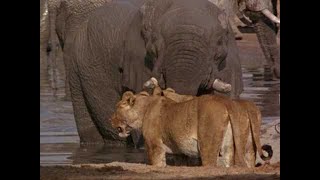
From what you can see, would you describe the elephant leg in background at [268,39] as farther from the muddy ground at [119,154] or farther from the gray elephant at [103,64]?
the gray elephant at [103,64]

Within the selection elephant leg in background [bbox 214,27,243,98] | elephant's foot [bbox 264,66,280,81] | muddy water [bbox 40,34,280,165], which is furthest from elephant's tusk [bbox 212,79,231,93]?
elephant's foot [bbox 264,66,280,81]

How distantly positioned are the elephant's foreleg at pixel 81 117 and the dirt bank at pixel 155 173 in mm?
3728

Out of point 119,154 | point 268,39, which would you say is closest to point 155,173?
point 119,154

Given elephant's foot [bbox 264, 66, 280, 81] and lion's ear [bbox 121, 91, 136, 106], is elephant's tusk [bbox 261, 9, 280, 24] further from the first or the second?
lion's ear [bbox 121, 91, 136, 106]

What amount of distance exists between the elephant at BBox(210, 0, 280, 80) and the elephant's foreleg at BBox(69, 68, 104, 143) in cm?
469

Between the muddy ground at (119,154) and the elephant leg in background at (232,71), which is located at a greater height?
the elephant leg in background at (232,71)

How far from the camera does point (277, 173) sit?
864cm

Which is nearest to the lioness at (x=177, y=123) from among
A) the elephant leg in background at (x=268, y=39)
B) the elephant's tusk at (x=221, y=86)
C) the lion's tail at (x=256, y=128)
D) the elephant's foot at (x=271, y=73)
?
the lion's tail at (x=256, y=128)

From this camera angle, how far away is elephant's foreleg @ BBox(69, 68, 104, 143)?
42.3ft

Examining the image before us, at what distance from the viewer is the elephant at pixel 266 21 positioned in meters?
18.2

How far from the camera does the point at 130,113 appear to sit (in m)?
9.43
